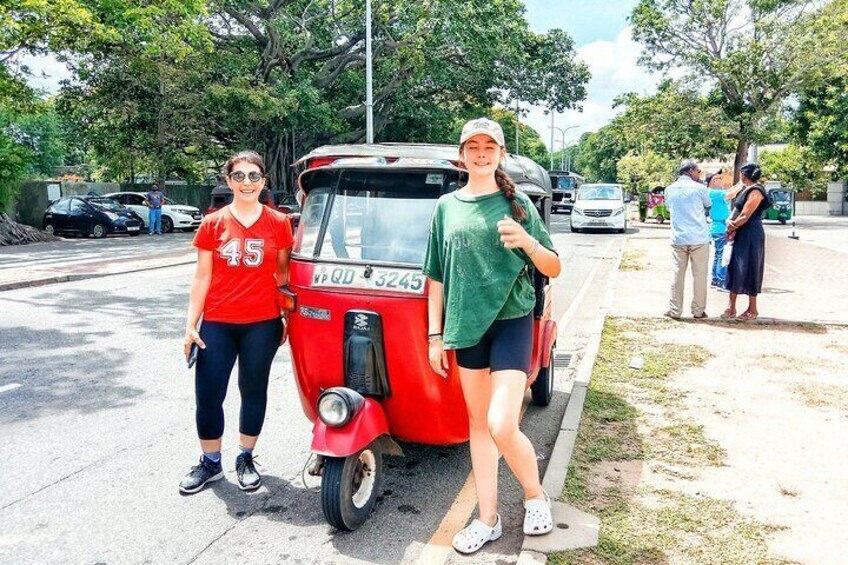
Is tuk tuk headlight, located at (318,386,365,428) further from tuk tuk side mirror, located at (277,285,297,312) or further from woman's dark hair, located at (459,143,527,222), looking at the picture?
woman's dark hair, located at (459,143,527,222)

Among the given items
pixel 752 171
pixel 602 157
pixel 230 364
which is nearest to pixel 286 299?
pixel 230 364

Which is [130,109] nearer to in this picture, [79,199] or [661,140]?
[79,199]

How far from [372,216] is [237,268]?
807mm

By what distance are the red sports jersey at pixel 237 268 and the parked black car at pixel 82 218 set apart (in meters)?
23.5

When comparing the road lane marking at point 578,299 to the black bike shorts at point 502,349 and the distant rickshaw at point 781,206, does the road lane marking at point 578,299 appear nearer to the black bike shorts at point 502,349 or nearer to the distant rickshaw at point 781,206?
the black bike shorts at point 502,349

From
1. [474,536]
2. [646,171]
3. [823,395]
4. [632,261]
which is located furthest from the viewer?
[646,171]

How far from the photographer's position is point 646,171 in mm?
64062

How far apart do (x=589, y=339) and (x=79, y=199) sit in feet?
74.5

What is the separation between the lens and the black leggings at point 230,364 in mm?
3947

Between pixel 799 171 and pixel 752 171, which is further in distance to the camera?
pixel 799 171

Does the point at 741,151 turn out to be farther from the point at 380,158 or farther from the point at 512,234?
the point at 512,234

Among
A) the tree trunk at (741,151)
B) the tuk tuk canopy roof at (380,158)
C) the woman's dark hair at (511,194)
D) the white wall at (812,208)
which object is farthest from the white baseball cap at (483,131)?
the white wall at (812,208)

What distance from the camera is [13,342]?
787 centimetres

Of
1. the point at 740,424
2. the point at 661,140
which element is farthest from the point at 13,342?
the point at 661,140
